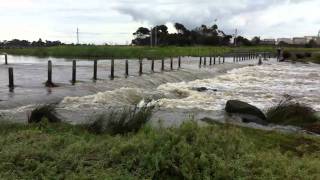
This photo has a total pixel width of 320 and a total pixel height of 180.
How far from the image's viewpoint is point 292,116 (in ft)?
62.4

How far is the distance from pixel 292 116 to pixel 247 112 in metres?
1.96

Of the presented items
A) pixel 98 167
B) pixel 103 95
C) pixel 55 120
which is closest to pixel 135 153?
pixel 98 167

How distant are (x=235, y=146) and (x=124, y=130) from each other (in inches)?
151

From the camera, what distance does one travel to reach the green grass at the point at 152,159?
24.8 feet

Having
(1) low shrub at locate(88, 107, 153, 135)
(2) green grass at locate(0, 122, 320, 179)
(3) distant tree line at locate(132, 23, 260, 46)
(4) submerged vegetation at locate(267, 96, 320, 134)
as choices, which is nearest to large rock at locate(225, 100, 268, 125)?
(4) submerged vegetation at locate(267, 96, 320, 134)

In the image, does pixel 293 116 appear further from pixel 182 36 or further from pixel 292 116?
pixel 182 36

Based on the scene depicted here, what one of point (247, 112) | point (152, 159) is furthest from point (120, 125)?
point (247, 112)

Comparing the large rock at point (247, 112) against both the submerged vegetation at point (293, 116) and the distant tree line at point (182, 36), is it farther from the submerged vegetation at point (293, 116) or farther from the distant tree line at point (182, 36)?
the distant tree line at point (182, 36)

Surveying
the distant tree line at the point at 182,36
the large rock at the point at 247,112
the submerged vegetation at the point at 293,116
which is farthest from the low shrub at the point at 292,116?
the distant tree line at the point at 182,36

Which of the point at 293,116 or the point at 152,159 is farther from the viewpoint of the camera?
the point at 293,116

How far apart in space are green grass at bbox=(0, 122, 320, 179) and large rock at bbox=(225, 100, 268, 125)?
388 inches

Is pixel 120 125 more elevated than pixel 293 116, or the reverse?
pixel 120 125

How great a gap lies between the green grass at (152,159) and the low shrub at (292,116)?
9.57 metres

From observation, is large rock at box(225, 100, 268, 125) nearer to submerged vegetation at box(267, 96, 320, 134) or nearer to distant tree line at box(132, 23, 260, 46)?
submerged vegetation at box(267, 96, 320, 134)
